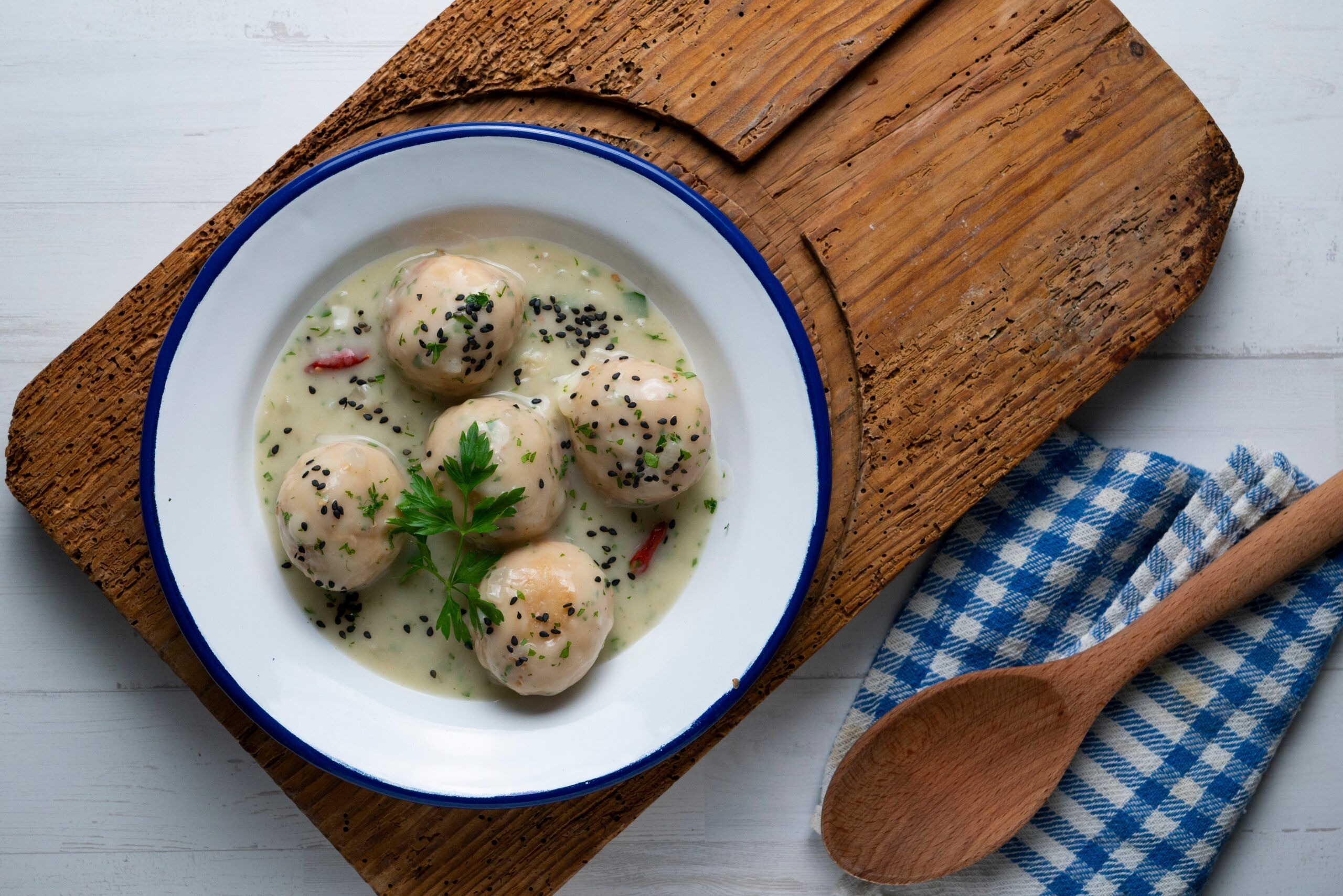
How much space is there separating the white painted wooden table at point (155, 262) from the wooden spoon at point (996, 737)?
0.19 m

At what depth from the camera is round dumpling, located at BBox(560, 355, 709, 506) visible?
6.11 feet

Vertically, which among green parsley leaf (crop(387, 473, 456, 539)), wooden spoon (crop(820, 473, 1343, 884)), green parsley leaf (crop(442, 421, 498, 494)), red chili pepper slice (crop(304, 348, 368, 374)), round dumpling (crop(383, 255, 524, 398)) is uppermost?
round dumpling (crop(383, 255, 524, 398))

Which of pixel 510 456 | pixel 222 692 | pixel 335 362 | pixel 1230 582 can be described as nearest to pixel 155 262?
pixel 335 362

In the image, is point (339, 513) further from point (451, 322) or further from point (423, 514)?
point (451, 322)

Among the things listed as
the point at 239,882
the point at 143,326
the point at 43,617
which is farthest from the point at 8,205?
the point at 239,882

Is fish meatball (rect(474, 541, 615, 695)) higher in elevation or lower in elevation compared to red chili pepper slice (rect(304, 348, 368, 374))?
lower

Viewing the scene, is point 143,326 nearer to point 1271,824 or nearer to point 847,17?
point 847,17

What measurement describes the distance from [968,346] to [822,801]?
1.14 meters

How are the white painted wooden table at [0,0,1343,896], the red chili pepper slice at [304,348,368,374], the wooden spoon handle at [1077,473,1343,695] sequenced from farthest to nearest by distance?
the white painted wooden table at [0,0,1343,896] → the wooden spoon handle at [1077,473,1343,695] → the red chili pepper slice at [304,348,368,374]

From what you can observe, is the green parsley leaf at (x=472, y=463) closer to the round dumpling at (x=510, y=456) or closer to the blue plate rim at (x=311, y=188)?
the round dumpling at (x=510, y=456)

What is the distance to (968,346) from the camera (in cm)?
211

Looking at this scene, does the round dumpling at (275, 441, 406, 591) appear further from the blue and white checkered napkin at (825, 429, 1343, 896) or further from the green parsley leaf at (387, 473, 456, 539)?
the blue and white checkered napkin at (825, 429, 1343, 896)

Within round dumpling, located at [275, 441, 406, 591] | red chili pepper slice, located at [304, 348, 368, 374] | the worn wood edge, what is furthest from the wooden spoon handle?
red chili pepper slice, located at [304, 348, 368, 374]

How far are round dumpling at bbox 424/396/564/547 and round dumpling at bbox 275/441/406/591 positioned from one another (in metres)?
0.12
